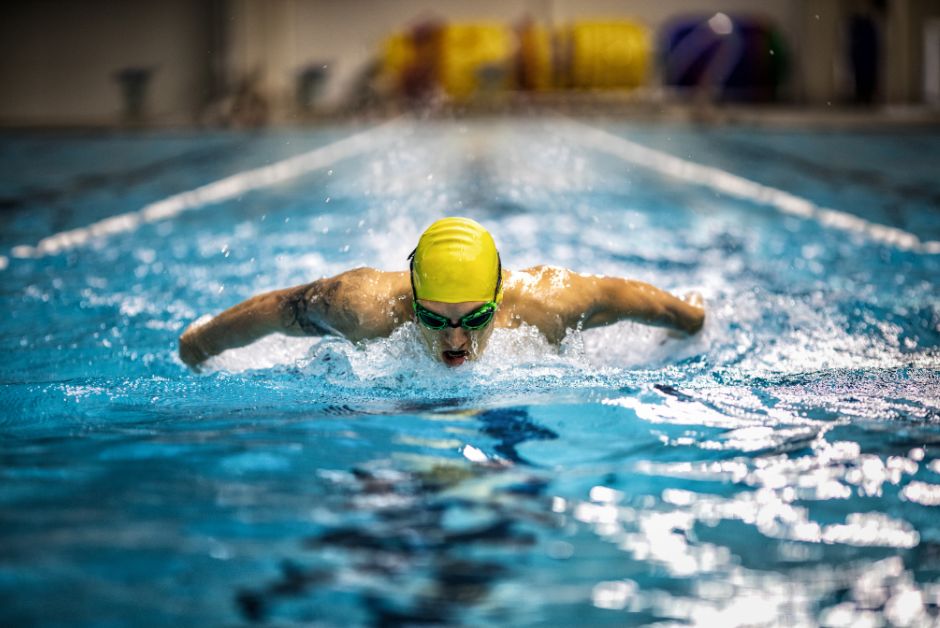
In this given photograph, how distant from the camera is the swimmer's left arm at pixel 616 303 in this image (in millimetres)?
3678

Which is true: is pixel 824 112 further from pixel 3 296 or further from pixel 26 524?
pixel 26 524

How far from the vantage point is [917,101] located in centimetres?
1680

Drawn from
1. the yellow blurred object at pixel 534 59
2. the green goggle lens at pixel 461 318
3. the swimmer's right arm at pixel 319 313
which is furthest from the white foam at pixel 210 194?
the yellow blurred object at pixel 534 59

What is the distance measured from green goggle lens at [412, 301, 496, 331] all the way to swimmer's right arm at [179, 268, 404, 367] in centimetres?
27

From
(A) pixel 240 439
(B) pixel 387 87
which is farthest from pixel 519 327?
(B) pixel 387 87

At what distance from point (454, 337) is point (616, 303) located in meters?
0.72

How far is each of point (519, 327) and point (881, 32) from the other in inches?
633

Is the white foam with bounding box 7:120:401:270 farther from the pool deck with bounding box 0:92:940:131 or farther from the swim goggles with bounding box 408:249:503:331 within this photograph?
the swim goggles with bounding box 408:249:503:331

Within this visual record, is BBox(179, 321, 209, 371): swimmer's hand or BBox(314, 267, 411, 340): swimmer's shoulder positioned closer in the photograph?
BBox(314, 267, 411, 340): swimmer's shoulder

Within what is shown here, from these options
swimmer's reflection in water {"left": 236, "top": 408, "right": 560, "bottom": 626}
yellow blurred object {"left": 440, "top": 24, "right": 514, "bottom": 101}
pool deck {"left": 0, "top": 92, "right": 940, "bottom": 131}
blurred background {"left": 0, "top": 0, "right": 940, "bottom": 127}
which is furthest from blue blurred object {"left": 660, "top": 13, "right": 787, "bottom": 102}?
swimmer's reflection in water {"left": 236, "top": 408, "right": 560, "bottom": 626}

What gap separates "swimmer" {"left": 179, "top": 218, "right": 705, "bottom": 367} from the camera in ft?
10.7

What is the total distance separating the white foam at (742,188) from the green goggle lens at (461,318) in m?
3.86

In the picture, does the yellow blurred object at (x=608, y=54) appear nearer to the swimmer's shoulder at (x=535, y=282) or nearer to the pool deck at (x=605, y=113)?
the pool deck at (x=605, y=113)

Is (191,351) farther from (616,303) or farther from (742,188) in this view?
(742,188)
